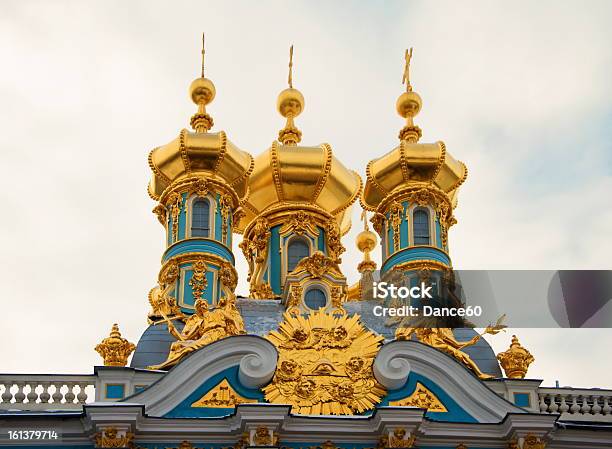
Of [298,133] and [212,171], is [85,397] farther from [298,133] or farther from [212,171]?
[298,133]

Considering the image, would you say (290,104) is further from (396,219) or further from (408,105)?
(396,219)

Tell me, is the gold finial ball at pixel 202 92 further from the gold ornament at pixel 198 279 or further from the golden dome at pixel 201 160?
the gold ornament at pixel 198 279

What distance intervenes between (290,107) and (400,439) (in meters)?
10.7

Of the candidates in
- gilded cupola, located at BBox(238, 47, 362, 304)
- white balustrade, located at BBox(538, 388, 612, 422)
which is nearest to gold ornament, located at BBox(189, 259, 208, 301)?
gilded cupola, located at BBox(238, 47, 362, 304)

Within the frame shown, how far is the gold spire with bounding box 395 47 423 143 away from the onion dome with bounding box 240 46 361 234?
1233 mm

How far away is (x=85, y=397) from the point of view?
16906mm

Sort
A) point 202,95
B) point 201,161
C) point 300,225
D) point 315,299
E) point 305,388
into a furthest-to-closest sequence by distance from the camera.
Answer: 1. point 202,95
2. point 300,225
3. point 201,161
4. point 315,299
5. point 305,388

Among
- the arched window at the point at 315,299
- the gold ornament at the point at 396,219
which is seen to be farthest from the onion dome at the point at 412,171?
the arched window at the point at 315,299

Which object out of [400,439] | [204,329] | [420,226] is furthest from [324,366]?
[420,226]

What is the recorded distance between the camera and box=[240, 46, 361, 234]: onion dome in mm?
24000

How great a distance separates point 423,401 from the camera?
16.9 metres

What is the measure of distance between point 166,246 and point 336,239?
307 cm

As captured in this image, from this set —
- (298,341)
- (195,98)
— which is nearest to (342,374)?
(298,341)

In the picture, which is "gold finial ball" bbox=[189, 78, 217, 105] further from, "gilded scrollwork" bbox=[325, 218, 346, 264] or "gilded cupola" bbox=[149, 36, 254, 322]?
"gilded scrollwork" bbox=[325, 218, 346, 264]
